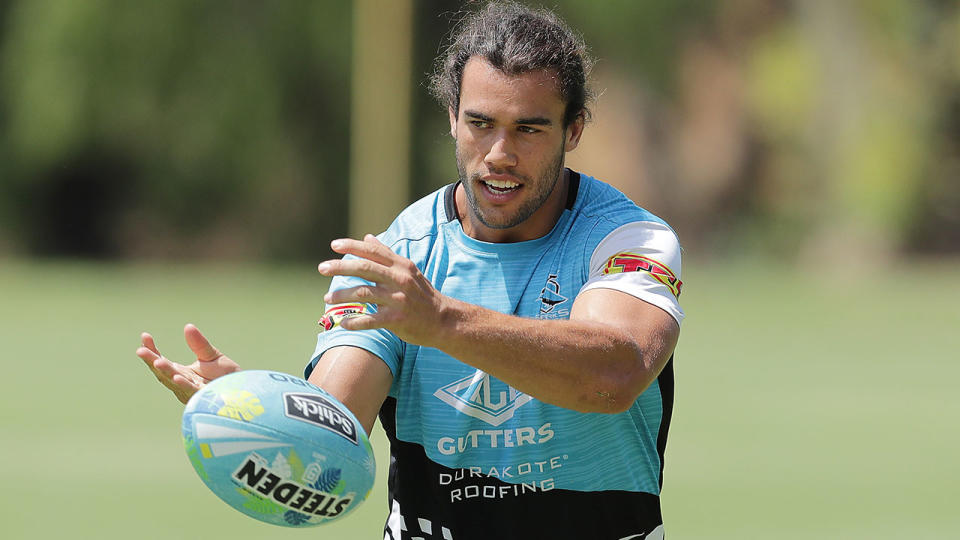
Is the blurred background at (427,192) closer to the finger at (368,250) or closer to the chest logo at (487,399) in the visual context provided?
the chest logo at (487,399)

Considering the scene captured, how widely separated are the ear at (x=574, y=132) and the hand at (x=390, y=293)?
102 centimetres

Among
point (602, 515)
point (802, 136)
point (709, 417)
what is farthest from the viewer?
point (802, 136)

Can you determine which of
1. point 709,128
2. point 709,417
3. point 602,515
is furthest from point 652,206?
point 602,515

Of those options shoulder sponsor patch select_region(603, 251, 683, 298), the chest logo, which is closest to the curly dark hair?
shoulder sponsor patch select_region(603, 251, 683, 298)

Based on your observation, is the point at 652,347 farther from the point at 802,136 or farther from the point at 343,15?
the point at 802,136

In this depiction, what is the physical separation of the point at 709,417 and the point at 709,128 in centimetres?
3065

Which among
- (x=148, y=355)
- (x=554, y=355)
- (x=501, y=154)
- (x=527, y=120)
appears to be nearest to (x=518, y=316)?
(x=554, y=355)

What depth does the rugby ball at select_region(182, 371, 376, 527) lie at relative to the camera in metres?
3.94

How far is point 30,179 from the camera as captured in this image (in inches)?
1329

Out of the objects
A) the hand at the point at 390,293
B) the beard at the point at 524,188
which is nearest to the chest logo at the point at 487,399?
the beard at the point at 524,188

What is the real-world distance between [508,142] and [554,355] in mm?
784

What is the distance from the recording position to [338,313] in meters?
4.59

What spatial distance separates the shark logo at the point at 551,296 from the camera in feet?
14.8

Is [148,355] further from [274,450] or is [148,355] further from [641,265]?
[641,265]
